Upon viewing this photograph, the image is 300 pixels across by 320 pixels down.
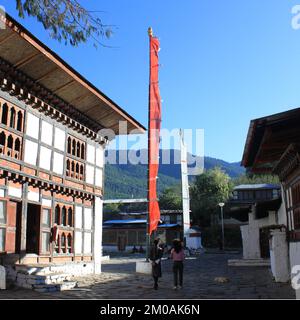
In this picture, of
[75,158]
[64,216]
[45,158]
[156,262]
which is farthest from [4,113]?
[156,262]

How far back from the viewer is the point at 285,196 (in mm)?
15602

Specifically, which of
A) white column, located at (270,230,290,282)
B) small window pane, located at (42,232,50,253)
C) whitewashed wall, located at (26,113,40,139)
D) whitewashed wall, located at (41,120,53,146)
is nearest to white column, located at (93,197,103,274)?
small window pane, located at (42,232,50,253)

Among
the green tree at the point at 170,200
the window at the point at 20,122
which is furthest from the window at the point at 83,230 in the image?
the green tree at the point at 170,200

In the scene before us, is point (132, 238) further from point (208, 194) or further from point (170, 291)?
point (170, 291)

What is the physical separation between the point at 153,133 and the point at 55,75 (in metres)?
6.53

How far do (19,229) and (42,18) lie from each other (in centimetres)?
872

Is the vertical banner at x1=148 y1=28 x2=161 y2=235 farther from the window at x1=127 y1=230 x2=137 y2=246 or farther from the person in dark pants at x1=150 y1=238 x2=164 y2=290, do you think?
the window at x1=127 y1=230 x2=137 y2=246

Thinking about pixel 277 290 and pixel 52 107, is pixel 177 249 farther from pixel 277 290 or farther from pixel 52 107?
pixel 52 107

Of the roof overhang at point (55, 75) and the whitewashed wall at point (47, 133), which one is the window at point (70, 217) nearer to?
the whitewashed wall at point (47, 133)

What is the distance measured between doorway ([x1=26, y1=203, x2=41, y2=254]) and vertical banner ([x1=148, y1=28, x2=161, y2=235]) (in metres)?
5.46

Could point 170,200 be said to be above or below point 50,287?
above

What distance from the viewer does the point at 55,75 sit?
1467cm

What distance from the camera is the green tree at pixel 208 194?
53500 millimetres

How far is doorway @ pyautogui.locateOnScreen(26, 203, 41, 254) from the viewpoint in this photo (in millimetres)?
15469
